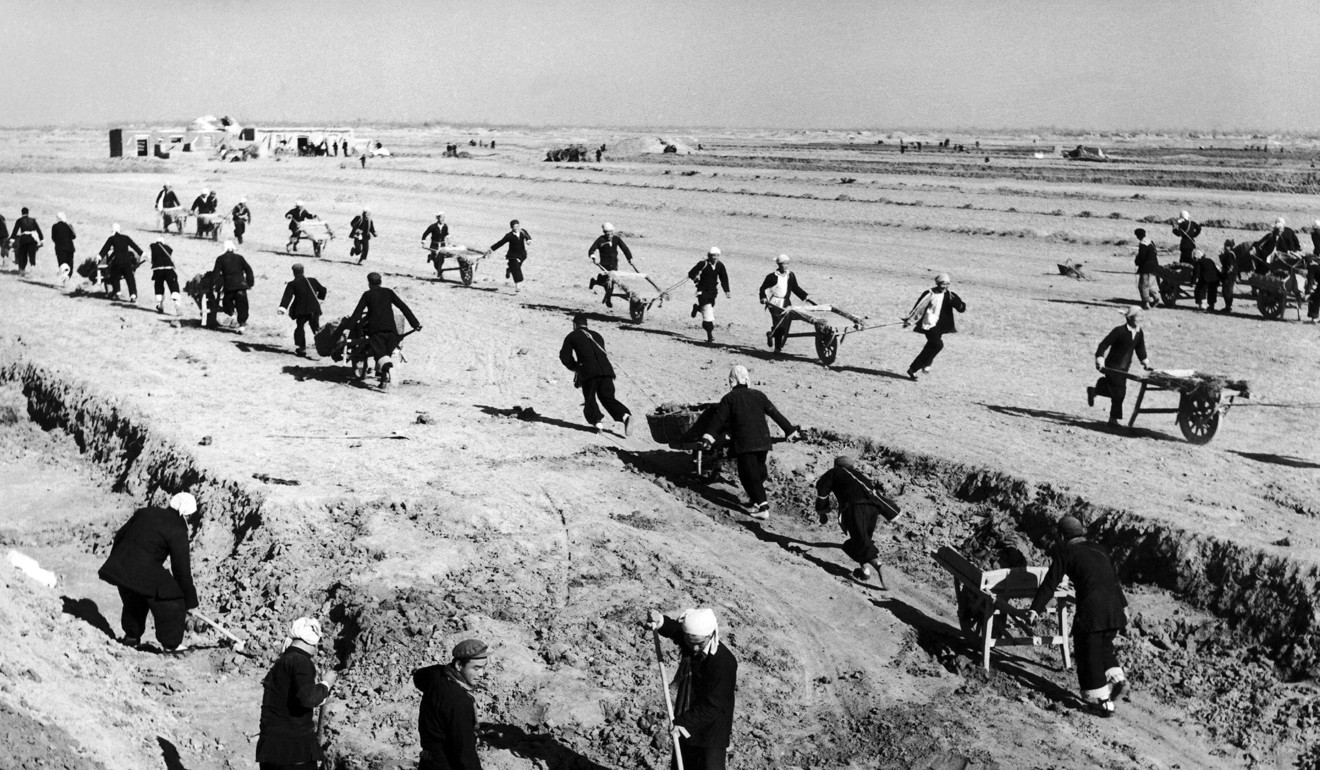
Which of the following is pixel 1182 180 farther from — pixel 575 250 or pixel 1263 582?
pixel 1263 582

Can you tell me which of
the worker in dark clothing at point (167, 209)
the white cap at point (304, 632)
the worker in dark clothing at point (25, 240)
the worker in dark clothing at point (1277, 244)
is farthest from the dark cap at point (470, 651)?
the worker in dark clothing at point (167, 209)

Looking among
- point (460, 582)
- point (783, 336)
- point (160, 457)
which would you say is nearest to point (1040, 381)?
point (783, 336)

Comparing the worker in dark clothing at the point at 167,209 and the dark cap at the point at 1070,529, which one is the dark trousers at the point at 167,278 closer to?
the worker in dark clothing at the point at 167,209

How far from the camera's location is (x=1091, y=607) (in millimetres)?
9789

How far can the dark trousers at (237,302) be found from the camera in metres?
20.9

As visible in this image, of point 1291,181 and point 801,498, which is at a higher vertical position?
point 1291,181

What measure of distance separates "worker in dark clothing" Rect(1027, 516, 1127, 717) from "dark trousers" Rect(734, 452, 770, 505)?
3.85 m

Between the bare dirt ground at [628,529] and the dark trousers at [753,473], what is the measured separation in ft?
1.46

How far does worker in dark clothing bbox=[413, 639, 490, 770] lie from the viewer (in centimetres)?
739

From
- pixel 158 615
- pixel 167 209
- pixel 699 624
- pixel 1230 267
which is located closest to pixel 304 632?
pixel 699 624

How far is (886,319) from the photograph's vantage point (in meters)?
24.2

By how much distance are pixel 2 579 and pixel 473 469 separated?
16.7 feet

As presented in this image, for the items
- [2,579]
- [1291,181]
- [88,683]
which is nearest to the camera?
[88,683]

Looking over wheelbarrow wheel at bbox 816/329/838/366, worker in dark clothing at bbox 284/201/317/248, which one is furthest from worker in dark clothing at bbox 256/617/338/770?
worker in dark clothing at bbox 284/201/317/248
